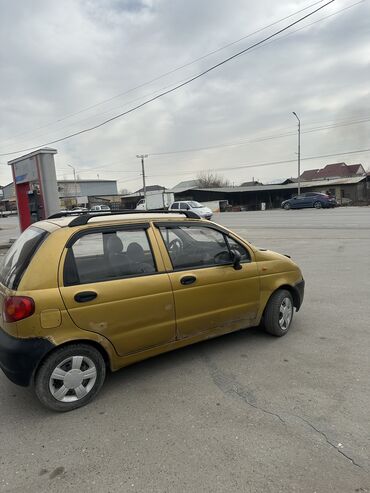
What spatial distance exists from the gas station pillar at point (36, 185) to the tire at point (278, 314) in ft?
38.5

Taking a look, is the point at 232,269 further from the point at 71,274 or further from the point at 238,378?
the point at 71,274

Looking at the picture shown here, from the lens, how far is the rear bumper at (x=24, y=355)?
2.82 meters

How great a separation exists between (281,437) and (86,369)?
1.68m

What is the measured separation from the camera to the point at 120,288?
10.4 ft

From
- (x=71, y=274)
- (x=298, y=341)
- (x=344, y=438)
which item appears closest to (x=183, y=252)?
(x=71, y=274)

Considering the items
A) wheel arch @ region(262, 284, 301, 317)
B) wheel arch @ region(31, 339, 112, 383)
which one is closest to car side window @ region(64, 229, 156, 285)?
wheel arch @ region(31, 339, 112, 383)

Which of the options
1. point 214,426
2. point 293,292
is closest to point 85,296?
point 214,426

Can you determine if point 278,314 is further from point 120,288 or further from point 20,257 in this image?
point 20,257

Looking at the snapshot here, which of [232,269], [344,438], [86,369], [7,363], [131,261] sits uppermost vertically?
[131,261]

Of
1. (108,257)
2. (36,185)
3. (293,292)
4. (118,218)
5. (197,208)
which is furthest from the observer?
(197,208)

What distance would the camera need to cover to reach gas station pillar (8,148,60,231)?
13727mm

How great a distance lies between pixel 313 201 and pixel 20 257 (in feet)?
120

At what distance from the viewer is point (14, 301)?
112 inches

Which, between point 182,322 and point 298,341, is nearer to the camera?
point 182,322
